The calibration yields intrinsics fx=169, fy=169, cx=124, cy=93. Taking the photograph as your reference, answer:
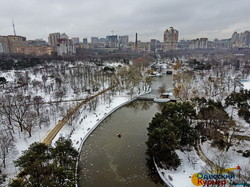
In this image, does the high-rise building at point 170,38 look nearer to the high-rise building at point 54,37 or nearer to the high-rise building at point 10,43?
the high-rise building at point 54,37

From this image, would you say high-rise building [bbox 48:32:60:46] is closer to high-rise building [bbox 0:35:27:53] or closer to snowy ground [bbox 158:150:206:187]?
high-rise building [bbox 0:35:27:53]

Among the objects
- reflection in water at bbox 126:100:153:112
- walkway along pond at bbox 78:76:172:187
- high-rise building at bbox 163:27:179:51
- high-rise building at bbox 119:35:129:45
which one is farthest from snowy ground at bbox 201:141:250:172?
high-rise building at bbox 119:35:129:45

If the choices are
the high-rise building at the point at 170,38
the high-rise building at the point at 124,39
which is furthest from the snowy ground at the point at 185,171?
the high-rise building at the point at 124,39

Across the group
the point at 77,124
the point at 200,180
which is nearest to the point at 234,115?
the point at 200,180

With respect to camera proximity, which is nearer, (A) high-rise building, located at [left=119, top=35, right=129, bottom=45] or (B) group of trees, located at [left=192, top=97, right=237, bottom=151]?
(B) group of trees, located at [left=192, top=97, right=237, bottom=151]

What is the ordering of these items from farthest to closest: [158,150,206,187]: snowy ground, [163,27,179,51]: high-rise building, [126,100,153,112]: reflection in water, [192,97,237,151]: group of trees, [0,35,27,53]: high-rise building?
[163,27,179,51]: high-rise building
[0,35,27,53]: high-rise building
[126,100,153,112]: reflection in water
[192,97,237,151]: group of trees
[158,150,206,187]: snowy ground

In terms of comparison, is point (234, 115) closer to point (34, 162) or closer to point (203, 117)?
point (203, 117)
